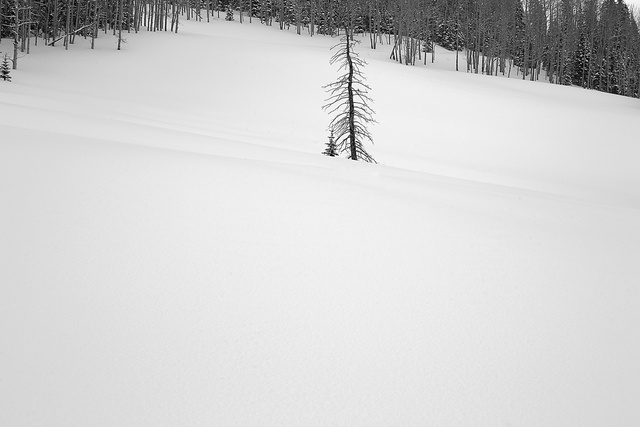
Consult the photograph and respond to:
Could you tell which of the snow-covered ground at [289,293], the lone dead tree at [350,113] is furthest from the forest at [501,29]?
the snow-covered ground at [289,293]

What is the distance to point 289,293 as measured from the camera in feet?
14.8

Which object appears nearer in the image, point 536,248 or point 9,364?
point 9,364

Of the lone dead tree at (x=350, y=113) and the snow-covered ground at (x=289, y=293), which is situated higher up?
the lone dead tree at (x=350, y=113)

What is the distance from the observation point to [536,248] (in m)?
6.55

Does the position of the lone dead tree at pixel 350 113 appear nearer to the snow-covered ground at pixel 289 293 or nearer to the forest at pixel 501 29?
the snow-covered ground at pixel 289 293

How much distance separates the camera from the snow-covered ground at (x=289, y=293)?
314 centimetres

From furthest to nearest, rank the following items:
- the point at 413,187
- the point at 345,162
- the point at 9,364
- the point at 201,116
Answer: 1. the point at 201,116
2. the point at 345,162
3. the point at 413,187
4. the point at 9,364

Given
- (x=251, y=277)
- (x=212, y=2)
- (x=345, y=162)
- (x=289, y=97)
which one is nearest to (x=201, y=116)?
(x=289, y=97)

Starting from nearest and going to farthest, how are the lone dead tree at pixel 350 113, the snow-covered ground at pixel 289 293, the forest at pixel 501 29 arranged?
1. the snow-covered ground at pixel 289 293
2. the lone dead tree at pixel 350 113
3. the forest at pixel 501 29

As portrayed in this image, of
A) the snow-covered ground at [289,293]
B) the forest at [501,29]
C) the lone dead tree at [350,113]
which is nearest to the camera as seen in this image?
the snow-covered ground at [289,293]

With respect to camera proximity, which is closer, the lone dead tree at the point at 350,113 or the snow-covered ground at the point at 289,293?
the snow-covered ground at the point at 289,293

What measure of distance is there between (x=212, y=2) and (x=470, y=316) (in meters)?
87.0

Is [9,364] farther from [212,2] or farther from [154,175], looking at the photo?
[212,2]

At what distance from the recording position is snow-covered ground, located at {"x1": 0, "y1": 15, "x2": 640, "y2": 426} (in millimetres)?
3141
